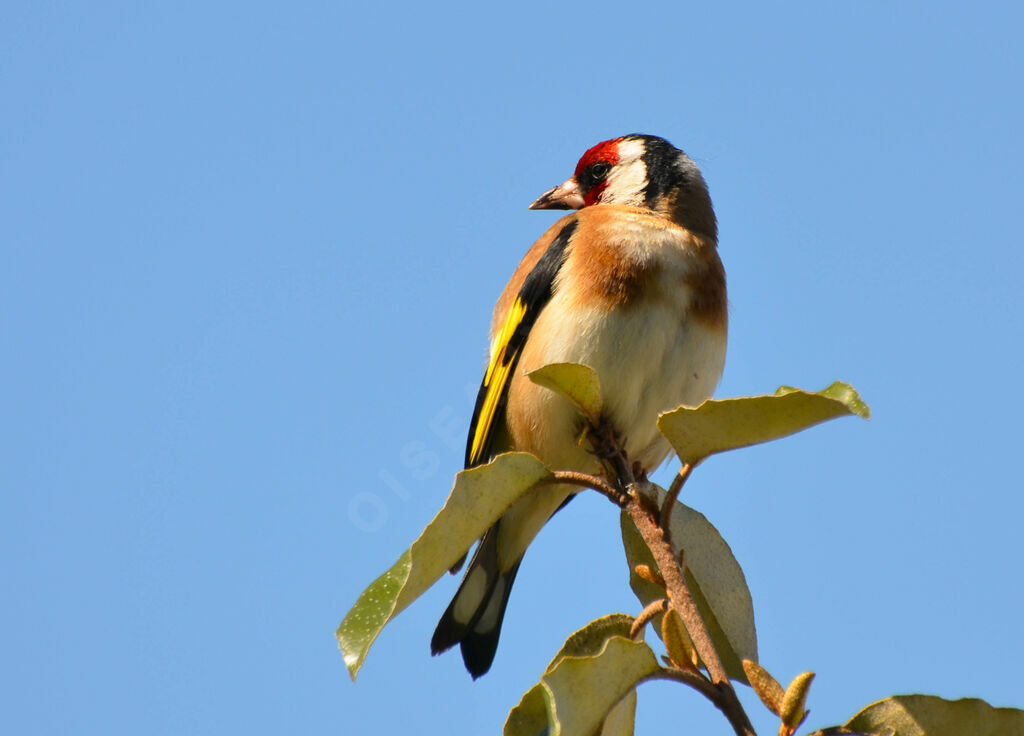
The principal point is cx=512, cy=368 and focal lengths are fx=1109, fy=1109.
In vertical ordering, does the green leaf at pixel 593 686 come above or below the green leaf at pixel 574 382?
below

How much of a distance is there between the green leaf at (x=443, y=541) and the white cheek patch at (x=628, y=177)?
2.71 metres

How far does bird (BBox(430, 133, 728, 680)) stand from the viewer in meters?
3.85

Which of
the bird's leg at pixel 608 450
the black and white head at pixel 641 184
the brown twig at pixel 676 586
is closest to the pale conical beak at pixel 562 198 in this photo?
the black and white head at pixel 641 184

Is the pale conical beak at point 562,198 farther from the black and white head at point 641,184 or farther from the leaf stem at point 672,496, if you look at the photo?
the leaf stem at point 672,496

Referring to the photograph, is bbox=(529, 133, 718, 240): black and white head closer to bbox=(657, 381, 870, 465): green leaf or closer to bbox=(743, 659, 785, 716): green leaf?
bbox=(657, 381, 870, 465): green leaf

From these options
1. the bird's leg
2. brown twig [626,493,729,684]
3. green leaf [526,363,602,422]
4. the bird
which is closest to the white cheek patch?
the bird

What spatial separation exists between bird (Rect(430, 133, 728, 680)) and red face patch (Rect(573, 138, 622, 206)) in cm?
64

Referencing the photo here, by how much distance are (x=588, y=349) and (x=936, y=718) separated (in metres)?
1.94

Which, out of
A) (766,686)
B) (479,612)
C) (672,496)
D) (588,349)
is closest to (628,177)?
(588,349)

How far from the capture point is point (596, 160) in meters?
5.52

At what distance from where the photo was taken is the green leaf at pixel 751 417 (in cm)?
206

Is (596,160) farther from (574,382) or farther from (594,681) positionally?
(594,681)

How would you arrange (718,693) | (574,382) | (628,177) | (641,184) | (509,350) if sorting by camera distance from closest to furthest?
(718,693), (574,382), (509,350), (641,184), (628,177)

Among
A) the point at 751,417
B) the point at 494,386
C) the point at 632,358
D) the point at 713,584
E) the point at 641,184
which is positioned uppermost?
the point at 641,184
